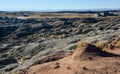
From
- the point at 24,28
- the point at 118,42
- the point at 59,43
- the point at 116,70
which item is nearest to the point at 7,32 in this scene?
the point at 24,28

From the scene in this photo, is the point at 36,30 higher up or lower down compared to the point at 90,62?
lower down

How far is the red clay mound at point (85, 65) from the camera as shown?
26203mm

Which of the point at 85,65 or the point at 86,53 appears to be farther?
the point at 86,53

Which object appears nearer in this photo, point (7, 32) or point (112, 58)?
point (112, 58)

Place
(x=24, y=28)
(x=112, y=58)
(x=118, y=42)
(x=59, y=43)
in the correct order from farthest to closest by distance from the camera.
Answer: (x=24, y=28) → (x=59, y=43) → (x=118, y=42) → (x=112, y=58)

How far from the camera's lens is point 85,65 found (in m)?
28.0

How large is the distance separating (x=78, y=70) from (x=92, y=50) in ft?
22.6

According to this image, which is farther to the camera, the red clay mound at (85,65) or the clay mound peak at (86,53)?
the clay mound peak at (86,53)

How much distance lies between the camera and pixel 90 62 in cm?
2889

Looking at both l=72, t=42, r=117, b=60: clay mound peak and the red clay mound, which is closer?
the red clay mound

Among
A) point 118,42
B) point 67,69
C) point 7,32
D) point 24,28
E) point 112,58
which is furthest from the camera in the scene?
point 24,28

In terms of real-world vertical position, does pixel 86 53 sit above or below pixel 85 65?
above

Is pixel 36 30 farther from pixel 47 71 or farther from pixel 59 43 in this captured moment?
pixel 47 71

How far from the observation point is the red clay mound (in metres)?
26.2
